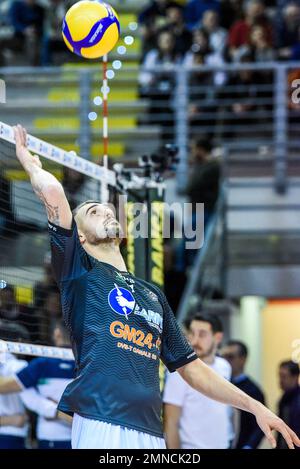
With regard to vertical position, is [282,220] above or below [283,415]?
above

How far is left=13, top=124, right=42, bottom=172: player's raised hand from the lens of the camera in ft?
20.3

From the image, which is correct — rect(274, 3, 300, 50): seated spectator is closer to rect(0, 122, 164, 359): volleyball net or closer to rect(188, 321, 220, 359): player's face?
rect(0, 122, 164, 359): volleyball net

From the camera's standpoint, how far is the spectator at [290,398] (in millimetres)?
8711

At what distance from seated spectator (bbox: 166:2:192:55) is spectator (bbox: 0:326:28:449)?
263 inches

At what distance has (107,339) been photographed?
5.97 meters

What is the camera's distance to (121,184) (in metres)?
8.62

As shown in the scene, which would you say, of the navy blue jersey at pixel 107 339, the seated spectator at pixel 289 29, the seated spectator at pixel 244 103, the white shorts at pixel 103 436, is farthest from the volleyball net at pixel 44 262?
the seated spectator at pixel 289 29

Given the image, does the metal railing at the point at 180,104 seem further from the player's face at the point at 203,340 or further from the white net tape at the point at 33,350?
the white net tape at the point at 33,350

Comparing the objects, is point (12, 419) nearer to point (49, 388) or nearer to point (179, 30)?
point (49, 388)

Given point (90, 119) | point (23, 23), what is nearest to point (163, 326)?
point (90, 119)

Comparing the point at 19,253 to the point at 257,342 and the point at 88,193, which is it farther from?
the point at 257,342

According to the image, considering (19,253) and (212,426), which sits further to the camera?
(19,253)

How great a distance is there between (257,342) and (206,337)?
6.89 meters

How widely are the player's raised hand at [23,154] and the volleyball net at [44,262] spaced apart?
0.56 metres
